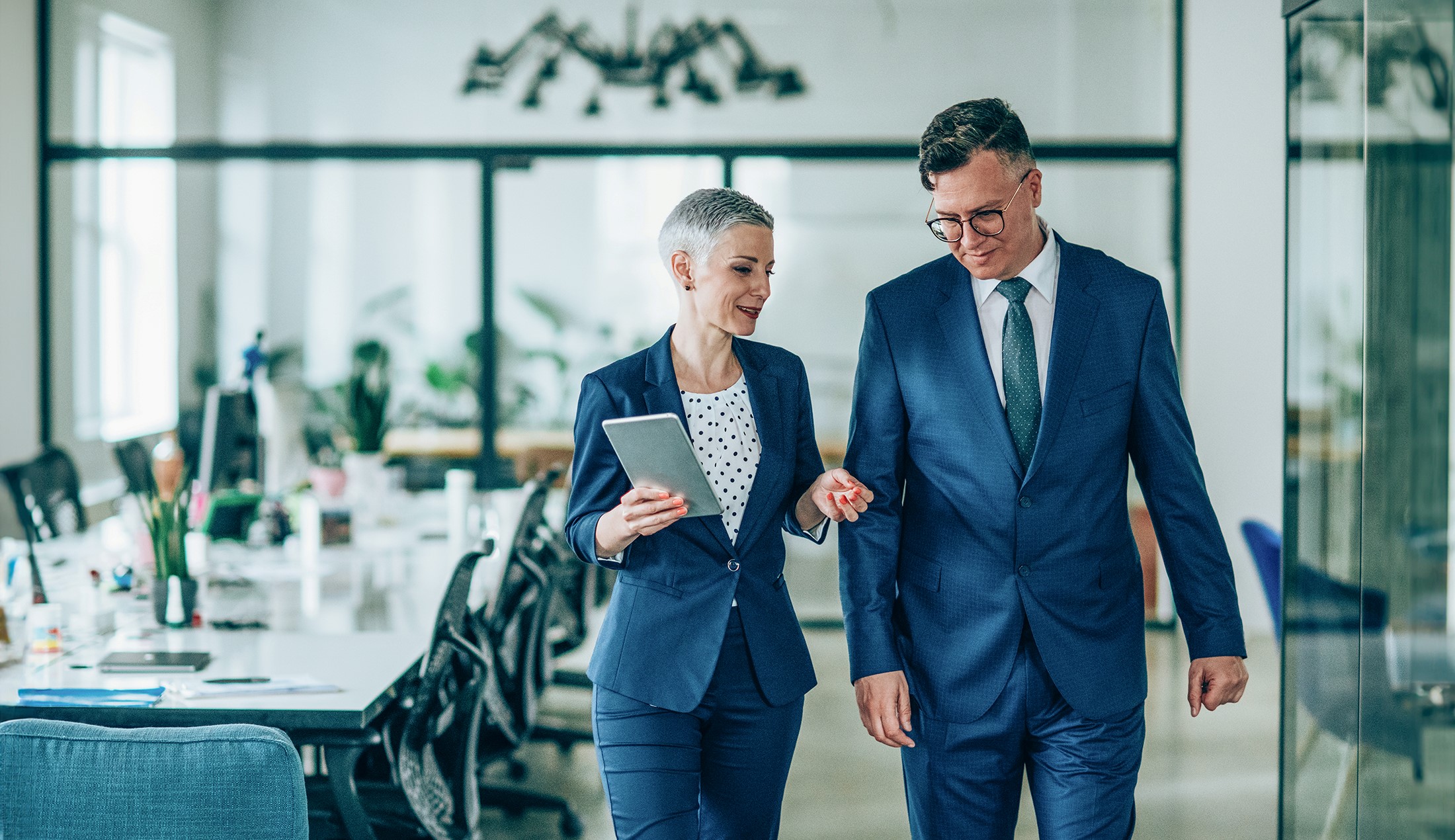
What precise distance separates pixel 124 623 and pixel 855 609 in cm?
205

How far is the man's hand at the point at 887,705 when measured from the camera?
6.59 feet

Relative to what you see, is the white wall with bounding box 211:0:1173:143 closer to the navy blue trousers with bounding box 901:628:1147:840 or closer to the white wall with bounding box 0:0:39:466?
the white wall with bounding box 0:0:39:466

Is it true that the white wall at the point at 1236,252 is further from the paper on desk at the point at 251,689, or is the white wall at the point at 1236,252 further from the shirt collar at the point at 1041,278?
the paper on desk at the point at 251,689

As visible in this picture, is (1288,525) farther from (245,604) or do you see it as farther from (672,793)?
(245,604)

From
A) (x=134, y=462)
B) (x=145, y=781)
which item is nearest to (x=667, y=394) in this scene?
(x=145, y=781)

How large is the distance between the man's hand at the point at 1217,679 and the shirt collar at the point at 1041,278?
629 mm

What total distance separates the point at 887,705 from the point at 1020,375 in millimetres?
569

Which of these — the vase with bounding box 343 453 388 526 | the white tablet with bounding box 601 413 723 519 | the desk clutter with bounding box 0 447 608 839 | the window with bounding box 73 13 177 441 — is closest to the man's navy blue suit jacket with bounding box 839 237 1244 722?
the white tablet with bounding box 601 413 723 519

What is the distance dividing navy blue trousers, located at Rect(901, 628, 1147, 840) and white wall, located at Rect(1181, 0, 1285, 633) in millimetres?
4903

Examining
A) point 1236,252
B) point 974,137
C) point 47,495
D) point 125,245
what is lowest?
point 47,495

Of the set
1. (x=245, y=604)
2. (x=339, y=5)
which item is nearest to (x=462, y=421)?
(x=339, y=5)

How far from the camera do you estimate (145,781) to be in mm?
1795

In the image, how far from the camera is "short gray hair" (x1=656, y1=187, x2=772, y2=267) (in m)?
2.06

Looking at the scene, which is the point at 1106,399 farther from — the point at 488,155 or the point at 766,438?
the point at 488,155
